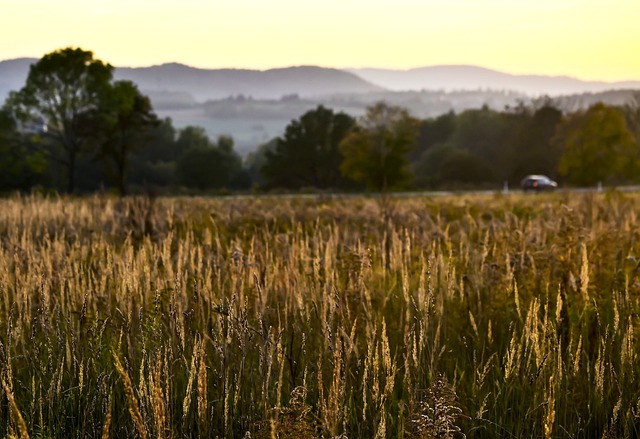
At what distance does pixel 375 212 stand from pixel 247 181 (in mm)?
74821

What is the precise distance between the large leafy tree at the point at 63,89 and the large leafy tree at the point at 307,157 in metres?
24.6

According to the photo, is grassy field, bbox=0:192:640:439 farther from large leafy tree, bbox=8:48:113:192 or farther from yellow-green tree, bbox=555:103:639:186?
yellow-green tree, bbox=555:103:639:186

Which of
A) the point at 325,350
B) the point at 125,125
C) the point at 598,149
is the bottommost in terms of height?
the point at 325,350

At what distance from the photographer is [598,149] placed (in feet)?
205

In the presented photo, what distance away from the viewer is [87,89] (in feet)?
165

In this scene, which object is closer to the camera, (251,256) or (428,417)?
(428,417)

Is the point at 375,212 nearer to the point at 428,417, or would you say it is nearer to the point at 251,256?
the point at 251,256

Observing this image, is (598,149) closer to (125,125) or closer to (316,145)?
(316,145)

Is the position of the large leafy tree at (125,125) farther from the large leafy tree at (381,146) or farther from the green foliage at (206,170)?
the green foliage at (206,170)

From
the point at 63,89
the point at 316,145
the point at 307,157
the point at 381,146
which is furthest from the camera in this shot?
the point at 316,145

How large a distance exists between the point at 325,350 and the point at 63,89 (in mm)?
50976

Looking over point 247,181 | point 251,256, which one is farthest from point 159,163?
point 251,256

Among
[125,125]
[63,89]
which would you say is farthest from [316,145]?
[63,89]

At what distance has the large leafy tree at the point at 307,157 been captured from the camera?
73.5m
